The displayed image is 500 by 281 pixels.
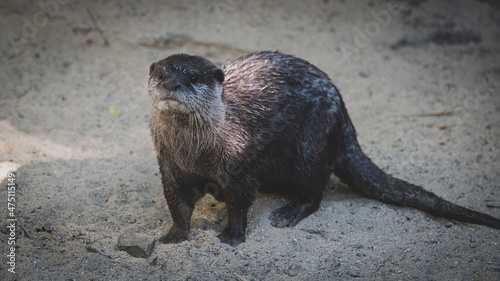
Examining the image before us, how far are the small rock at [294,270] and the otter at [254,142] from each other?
46 cm

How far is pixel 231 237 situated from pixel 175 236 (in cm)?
41

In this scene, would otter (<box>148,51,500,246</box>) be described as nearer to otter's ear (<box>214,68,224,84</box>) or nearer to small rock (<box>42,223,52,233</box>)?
otter's ear (<box>214,68,224,84</box>)

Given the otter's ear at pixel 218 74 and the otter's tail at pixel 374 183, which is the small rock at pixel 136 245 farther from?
the otter's tail at pixel 374 183

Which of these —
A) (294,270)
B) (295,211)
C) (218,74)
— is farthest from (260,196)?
(218,74)

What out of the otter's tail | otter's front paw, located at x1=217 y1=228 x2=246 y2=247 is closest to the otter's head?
otter's front paw, located at x1=217 y1=228 x2=246 y2=247

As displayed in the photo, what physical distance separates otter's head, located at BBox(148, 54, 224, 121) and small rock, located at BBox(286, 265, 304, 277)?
1165 millimetres

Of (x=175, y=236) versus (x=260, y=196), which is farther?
(x=260, y=196)

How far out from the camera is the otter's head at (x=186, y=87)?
3.02 metres

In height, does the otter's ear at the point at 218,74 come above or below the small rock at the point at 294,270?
above

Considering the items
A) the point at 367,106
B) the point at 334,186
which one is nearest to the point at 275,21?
the point at 367,106

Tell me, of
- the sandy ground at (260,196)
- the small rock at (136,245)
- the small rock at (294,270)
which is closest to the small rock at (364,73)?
the sandy ground at (260,196)

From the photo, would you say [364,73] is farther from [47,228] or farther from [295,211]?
[47,228]

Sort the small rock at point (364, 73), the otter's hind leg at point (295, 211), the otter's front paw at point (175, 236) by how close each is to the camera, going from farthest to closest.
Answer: the small rock at point (364, 73) → the otter's hind leg at point (295, 211) → the otter's front paw at point (175, 236)

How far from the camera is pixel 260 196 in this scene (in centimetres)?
432
